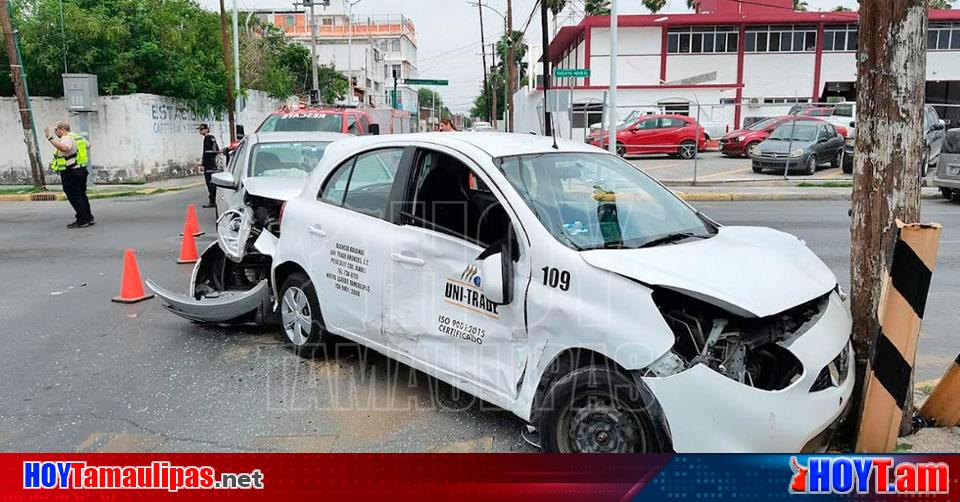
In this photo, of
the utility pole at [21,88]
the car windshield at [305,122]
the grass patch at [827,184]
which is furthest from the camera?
the grass patch at [827,184]

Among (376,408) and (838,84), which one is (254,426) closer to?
(376,408)

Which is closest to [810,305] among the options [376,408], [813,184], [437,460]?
[437,460]

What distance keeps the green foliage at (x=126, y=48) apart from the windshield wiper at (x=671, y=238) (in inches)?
823

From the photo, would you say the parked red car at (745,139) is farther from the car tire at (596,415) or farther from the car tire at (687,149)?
the car tire at (596,415)

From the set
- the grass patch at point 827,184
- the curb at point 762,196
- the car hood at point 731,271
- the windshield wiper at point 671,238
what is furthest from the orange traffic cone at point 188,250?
the grass patch at point 827,184

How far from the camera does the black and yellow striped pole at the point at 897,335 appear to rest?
11.7 feet

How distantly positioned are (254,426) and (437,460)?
56.4 inches

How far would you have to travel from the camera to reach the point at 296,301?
564cm

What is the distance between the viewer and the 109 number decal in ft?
11.8

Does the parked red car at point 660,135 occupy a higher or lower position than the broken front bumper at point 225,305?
higher

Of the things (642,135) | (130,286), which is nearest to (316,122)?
(130,286)

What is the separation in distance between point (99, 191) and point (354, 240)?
56.7 ft

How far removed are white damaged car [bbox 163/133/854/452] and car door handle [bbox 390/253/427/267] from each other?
12 millimetres

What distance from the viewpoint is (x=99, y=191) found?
19.4 meters
